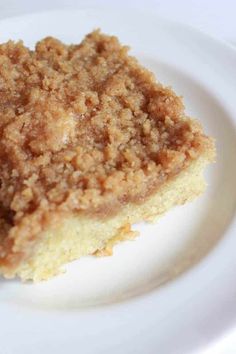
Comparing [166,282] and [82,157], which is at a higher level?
[82,157]

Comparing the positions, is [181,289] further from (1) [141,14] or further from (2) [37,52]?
(1) [141,14]

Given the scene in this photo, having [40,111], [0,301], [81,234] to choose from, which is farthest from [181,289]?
[40,111]

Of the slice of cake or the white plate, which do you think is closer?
the white plate

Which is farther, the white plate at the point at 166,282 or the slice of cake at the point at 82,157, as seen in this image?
the slice of cake at the point at 82,157
